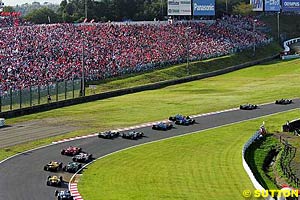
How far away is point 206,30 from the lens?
380 ft

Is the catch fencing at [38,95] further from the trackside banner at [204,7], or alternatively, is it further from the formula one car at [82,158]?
the trackside banner at [204,7]

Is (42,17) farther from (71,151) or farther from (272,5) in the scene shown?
(71,151)

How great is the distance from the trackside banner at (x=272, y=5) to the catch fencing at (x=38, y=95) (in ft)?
245

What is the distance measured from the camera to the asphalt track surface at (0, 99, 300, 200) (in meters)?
36.0

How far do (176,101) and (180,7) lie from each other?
162ft

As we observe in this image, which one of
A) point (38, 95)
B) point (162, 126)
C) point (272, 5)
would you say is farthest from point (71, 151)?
point (272, 5)

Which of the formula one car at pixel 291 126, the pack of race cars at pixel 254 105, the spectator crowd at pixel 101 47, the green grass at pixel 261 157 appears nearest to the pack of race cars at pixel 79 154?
the green grass at pixel 261 157

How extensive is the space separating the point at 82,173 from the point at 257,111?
3023 cm

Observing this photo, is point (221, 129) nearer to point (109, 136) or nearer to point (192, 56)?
point (109, 136)

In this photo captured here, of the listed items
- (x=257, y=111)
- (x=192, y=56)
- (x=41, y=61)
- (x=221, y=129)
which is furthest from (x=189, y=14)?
(x=221, y=129)

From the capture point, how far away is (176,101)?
72750 millimetres

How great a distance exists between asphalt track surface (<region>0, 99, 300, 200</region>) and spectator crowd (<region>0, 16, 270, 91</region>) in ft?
59.3

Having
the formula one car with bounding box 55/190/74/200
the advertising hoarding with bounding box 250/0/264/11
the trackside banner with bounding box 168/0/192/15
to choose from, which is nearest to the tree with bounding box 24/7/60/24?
the trackside banner with bounding box 168/0/192/15

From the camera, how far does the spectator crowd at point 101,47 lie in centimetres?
7594
